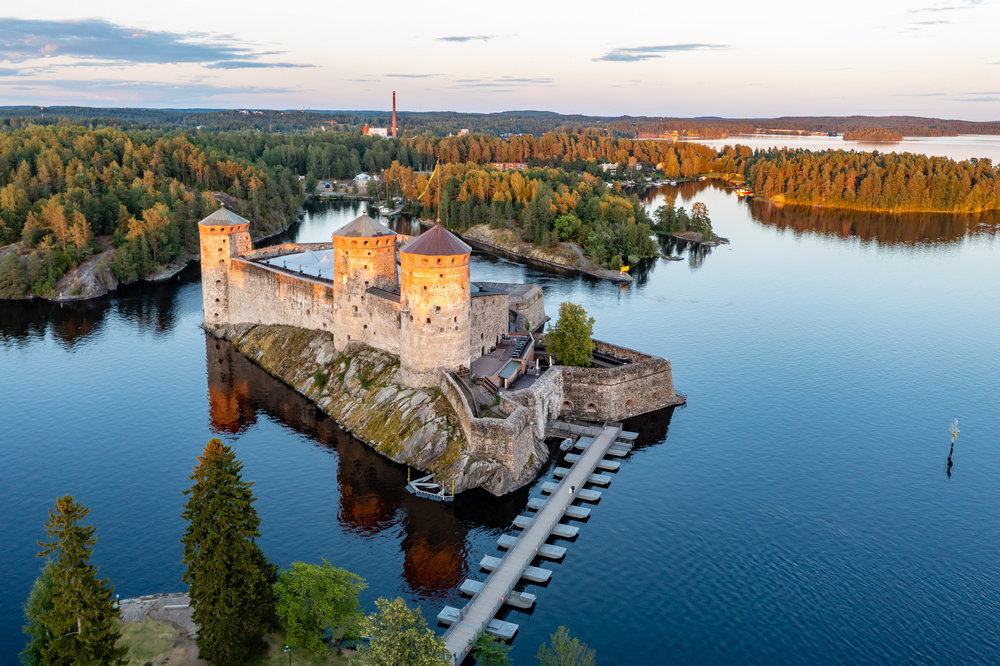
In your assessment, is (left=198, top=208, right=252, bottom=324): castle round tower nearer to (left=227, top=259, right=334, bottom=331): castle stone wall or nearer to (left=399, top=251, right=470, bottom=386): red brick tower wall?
(left=227, top=259, right=334, bottom=331): castle stone wall

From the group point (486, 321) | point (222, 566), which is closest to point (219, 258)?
point (486, 321)

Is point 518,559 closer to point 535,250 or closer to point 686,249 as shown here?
point 535,250

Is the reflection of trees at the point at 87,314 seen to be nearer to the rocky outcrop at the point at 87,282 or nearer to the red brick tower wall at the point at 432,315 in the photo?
the rocky outcrop at the point at 87,282

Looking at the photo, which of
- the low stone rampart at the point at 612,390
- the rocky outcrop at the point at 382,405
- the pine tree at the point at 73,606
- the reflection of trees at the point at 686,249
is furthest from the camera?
the reflection of trees at the point at 686,249

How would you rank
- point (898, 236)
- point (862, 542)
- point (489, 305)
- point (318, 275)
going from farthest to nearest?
1. point (898, 236)
2. point (318, 275)
3. point (489, 305)
4. point (862, 542)

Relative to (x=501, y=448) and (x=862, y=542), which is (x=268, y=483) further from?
(x=862, y=542)

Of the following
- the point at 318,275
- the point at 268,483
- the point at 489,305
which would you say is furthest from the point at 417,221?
the point at 268,483

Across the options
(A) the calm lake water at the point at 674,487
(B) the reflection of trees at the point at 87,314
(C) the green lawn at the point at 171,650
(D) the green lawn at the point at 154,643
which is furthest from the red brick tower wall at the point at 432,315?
(B) the reflection of trees at the point at 87,314
